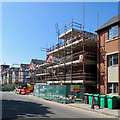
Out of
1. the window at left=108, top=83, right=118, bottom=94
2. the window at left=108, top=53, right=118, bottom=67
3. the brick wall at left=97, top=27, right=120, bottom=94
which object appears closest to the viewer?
the window at left=108, top=83, right=118, bottom=94

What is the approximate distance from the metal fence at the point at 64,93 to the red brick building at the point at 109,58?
2.39 metres

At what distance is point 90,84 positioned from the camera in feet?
69.5

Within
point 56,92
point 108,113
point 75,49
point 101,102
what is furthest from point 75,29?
point 108,113

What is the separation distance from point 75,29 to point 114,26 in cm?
744

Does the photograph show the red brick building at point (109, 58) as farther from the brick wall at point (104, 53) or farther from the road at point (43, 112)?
the road at point (43, 112)

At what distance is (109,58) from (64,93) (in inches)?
236

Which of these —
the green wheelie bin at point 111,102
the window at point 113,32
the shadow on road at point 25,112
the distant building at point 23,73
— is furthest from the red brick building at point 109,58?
the distant building at point 23,73

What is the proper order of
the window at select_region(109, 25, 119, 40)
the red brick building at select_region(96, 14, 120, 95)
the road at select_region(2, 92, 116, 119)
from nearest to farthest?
1. the road at select_region(2, 92, 116, 119)
2. the red brick building at select_region(96, 14, 120, 95)
3. the window at select_region(109, 25, 119, 40)

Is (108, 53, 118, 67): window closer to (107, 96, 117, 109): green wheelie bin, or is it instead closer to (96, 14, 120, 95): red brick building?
(96, 14, 120, 95): red brick building

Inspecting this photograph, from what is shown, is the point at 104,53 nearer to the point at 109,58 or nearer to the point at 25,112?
the point at 109,58

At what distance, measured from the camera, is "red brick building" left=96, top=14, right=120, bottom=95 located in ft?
54.9

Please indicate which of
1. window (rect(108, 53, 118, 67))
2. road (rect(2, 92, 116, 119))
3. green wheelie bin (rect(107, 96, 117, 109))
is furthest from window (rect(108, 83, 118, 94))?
road (rect(2, 92, 116, 119))

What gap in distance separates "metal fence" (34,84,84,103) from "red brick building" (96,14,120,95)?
2.39m

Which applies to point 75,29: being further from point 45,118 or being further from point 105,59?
point 45,118
